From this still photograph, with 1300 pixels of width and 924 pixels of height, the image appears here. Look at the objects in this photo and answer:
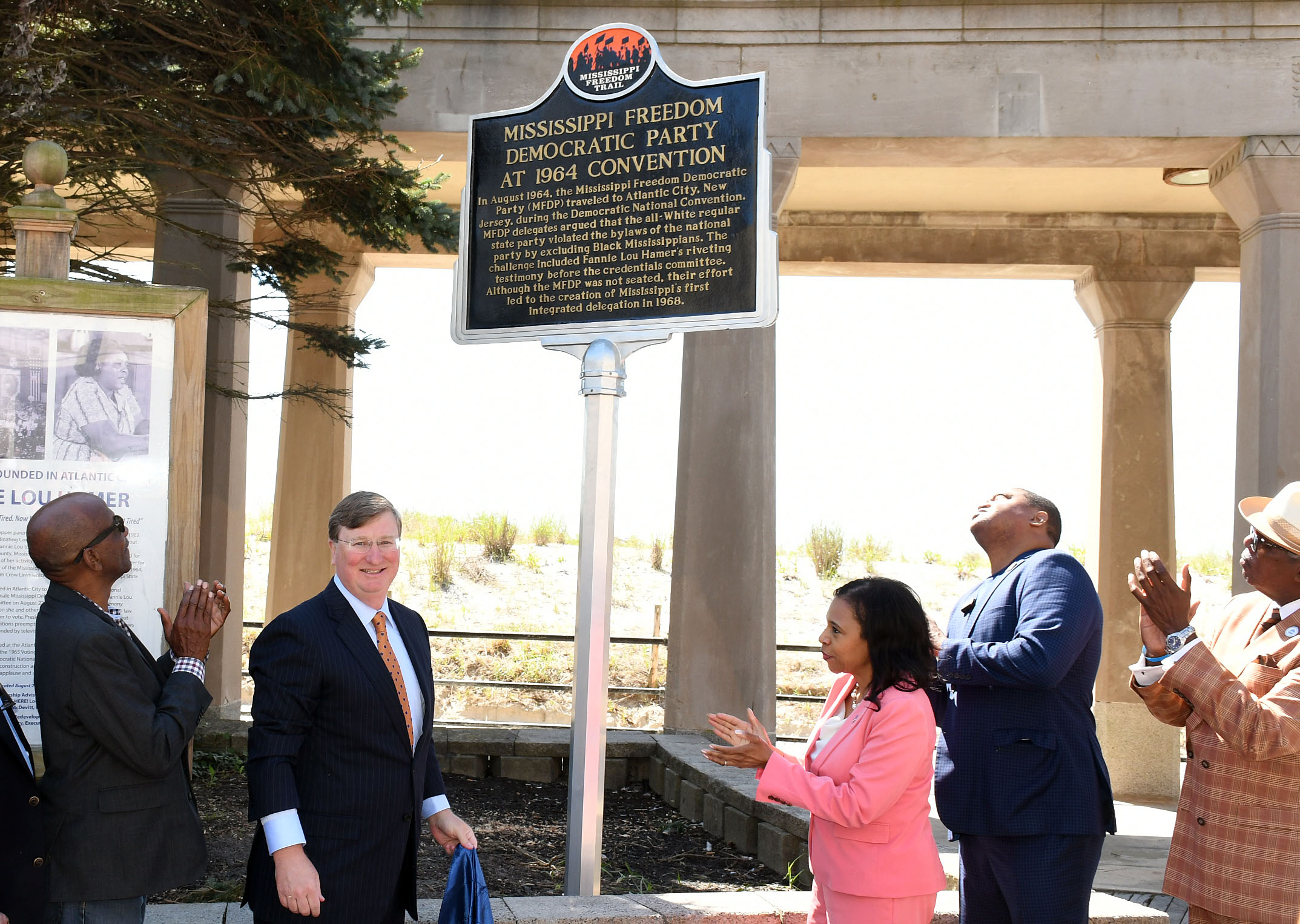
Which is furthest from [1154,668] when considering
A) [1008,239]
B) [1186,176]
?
[1008,239]

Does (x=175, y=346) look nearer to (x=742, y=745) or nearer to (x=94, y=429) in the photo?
(x=94, y=429)

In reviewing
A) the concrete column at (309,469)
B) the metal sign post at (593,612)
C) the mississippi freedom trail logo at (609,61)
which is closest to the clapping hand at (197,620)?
the metal sign post at (593,612)

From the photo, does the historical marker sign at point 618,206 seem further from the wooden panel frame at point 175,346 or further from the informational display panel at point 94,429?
the informational display panel at point 94,429

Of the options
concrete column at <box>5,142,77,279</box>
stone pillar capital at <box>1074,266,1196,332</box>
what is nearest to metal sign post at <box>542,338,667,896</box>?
concrete column at <box>5,142,77,279</box>

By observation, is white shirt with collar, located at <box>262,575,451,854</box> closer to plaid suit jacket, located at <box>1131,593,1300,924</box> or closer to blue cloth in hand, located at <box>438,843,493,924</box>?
blue cloth in hand, located at <box>438,843,493,924</box>

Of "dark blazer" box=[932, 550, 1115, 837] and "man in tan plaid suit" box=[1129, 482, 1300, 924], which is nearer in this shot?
"man in tan plaid suit" box=[1129, 482, 1300, 924]

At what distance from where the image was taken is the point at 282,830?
10.3 feet

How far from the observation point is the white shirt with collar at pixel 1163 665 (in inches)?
133

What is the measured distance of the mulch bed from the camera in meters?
5.94

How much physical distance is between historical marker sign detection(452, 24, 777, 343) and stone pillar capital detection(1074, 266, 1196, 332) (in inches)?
383

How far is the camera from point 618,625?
2623 cm

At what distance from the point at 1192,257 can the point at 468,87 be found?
8299 mm

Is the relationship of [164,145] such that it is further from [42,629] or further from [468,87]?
[42,629]

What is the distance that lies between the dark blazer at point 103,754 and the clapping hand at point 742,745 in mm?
1421
